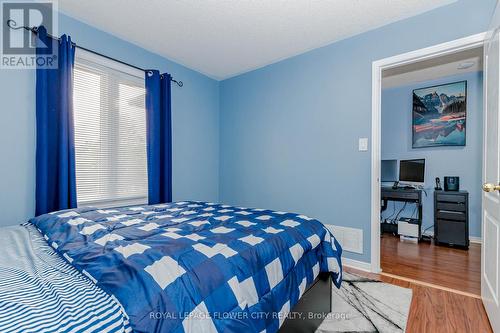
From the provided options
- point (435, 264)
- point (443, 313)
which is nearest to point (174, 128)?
point (443, 313)

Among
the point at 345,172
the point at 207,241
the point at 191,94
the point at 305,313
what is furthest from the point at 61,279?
the point at 191,94

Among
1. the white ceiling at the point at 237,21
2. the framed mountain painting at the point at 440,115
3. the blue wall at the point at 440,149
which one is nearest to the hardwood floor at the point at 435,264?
the blue wall at the point at 440,149

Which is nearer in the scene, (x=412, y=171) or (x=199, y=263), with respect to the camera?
(x=199, y=263)

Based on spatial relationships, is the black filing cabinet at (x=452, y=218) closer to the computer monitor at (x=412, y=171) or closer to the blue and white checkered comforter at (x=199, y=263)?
the computer monitor at (x=412, y=171)

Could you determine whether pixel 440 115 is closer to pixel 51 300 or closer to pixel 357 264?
pixel 357 264

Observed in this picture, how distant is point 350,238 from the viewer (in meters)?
2.71

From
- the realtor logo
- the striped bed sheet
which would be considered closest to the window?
the realtor logo

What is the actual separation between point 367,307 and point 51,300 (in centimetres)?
199

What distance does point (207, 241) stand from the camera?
1.15 metres

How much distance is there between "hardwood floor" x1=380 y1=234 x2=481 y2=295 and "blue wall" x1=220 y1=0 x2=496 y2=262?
531 millimetres

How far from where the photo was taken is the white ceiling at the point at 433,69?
3.20 m

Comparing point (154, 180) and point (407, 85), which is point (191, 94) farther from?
point (407, 85)

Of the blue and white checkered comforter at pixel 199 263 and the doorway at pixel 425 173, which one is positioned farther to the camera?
the doorway at pixel 425 173

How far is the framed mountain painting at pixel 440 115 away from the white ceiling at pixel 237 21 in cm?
218
